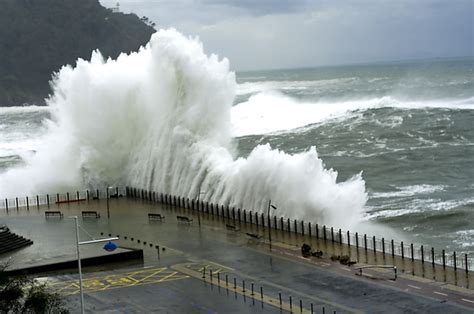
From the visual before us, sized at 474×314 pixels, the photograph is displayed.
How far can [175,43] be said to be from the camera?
5853cm

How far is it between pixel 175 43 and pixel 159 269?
27089 millimetres

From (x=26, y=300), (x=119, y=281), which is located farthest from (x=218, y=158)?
(x=26, y=300)

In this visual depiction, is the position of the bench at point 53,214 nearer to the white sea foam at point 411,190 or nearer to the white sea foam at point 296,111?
the white sea foam at point 411,190

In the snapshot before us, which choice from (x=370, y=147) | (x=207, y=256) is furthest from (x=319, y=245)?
(x=370, y=147)

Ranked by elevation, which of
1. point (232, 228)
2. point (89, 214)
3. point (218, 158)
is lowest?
point (232, 228)

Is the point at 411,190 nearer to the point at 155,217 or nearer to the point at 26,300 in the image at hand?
the point at 155,217

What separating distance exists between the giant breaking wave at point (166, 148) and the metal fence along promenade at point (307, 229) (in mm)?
932

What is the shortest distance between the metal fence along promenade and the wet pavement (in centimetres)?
49

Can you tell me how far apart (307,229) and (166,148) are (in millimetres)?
18569

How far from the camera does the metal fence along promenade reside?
3397cm

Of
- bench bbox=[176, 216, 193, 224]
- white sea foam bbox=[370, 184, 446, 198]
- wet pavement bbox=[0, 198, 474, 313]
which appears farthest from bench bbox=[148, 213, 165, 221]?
white sea foam bbox=[370, 184, 446, 198]

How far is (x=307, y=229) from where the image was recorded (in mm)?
40344

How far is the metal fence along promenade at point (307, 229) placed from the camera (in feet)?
111

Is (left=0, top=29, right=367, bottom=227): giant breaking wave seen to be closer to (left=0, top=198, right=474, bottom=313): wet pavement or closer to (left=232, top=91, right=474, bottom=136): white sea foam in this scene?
(left=0, top=198, right=474, bottom=313): wet pavement
